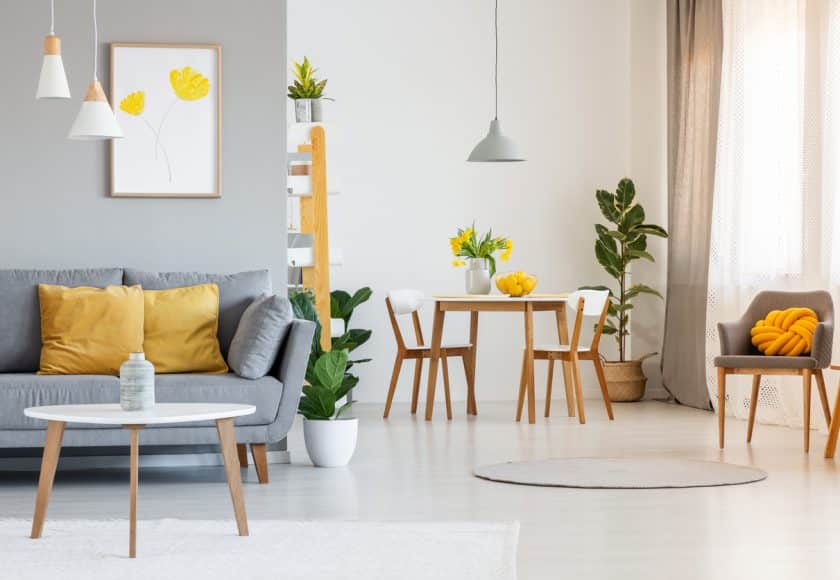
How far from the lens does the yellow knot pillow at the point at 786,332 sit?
613 centimetres

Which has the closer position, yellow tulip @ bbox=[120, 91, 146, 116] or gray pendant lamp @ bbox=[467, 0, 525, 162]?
yellow tulip @ bbox=[120, 91, 146, 116]

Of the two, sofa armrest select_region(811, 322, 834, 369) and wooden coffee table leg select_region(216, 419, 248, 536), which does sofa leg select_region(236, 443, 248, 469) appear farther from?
sofa armrest select_region(811, 322, 834, 369)

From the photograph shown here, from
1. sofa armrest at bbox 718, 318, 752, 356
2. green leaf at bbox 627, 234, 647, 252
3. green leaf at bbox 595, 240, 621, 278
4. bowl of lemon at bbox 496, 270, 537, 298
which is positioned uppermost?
green leaf at bbox 627, 234, 647, 252

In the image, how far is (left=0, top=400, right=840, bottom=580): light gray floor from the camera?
3.62 meters

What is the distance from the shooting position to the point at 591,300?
7500 millimetres

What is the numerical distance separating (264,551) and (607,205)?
17.7ft

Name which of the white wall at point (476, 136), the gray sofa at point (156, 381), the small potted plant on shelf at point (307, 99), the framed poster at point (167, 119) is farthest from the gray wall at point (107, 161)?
the white wall at point (476, 136)

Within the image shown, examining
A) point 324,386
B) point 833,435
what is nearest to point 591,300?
point 833,435

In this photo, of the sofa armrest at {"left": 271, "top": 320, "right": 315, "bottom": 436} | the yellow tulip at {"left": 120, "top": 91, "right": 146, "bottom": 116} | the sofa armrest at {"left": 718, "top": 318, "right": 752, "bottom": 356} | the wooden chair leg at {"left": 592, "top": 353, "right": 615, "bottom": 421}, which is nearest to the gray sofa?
the sofa armrest at {"left": 271, "top": 320, "right": 315, "bottom": 436}

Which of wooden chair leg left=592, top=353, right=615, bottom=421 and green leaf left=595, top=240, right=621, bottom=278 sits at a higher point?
green leaf left=595, top=240, right=621, bottom=278

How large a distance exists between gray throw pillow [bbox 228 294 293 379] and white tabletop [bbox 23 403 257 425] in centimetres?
103

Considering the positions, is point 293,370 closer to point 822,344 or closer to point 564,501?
point 564,501

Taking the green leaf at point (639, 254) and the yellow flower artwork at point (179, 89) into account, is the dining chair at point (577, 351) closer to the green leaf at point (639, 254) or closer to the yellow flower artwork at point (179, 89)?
the green leaf at point (639, 254)

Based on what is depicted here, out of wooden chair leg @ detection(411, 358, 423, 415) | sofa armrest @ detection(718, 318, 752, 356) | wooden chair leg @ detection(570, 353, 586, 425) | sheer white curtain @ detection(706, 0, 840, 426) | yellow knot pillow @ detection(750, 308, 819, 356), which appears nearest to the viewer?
yellow knot pillow @ detection(750, 308, 819, 356)
